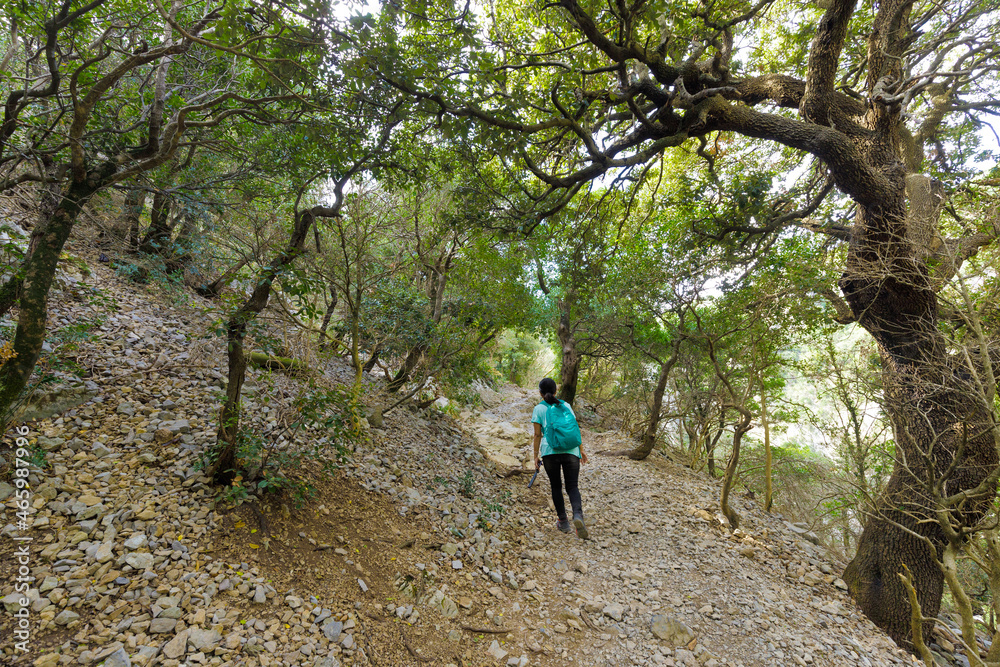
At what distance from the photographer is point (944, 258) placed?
336 cm

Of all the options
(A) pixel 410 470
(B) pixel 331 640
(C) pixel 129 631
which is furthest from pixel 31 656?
(A) pixel 410 470

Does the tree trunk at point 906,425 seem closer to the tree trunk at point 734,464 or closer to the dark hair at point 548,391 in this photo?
the tree trunk at point 734,464

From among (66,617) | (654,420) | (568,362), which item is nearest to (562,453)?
(66,617)

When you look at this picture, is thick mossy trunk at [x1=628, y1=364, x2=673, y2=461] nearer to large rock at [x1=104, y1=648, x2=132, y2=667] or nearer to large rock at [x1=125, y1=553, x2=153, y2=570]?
large rock at [x1=125, y1=553, x2=153, y2=570]

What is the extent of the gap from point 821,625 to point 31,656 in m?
5.45

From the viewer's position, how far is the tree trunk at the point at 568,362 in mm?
8950

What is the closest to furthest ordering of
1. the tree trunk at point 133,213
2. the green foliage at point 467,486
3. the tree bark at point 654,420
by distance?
the green foliage at point 467,486, the tree trunk at point 133,213, the tree bark at point 654,420

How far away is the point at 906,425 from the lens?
3746 millimetres

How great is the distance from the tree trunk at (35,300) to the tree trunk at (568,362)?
793 centimetres

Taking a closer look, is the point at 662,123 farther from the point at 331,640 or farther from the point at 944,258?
the point at 331,640

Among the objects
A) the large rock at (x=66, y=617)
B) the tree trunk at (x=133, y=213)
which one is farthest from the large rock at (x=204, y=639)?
the tree trunk at (x=133, y=213)

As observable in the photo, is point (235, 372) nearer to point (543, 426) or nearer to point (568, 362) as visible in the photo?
point (543, 426)

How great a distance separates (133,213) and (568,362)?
27.0 ft

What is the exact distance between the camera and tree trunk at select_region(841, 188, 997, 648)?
3580mm
